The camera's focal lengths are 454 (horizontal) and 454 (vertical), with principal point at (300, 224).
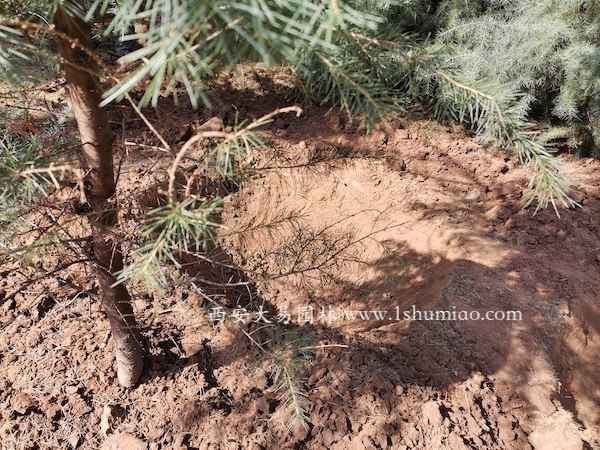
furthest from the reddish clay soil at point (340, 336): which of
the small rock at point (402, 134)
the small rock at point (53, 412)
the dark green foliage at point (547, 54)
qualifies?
the dark green foliage at point (547, 54)

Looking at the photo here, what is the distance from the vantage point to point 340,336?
8.85ft

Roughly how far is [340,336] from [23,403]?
1663mm

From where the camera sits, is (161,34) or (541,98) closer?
(161,34)

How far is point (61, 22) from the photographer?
117cm

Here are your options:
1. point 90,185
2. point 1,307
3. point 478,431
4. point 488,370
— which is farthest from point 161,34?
point 1,307

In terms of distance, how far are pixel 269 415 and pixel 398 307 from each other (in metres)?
1.20

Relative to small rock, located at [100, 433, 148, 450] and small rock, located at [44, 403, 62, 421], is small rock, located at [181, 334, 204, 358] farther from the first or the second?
small rock, located at [44, 403, 62, 421]

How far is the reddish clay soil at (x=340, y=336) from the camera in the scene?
6.86ft

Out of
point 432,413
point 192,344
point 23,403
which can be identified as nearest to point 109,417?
point 23,403

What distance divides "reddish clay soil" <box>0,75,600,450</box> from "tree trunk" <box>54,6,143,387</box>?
0.38ft

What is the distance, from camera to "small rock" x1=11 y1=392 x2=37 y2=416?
2170mm

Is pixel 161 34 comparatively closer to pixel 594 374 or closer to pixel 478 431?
pixel 478 431

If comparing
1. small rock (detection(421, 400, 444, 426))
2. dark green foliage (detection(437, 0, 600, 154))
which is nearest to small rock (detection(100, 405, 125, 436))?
small rock (detection(421, 400, 444, 426))

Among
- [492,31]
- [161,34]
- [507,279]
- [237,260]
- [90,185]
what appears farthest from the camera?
[492,31]
